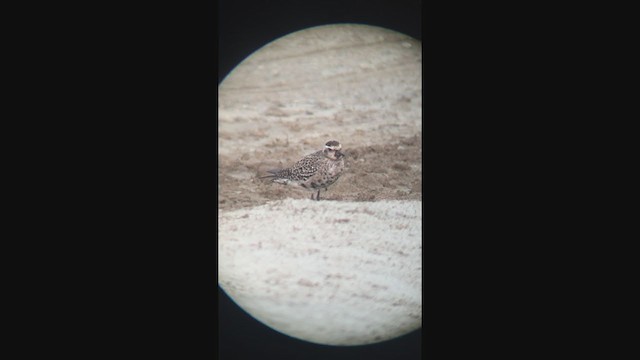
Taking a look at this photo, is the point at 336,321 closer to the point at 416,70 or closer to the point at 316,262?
the point at 316,262

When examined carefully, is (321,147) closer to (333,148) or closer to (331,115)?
(333,148)

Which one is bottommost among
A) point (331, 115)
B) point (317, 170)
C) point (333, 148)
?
point (317, 170)

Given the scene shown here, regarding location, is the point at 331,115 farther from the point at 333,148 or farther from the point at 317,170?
the point at 317,170

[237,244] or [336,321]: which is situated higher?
[237,244]

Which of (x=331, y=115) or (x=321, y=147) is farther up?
(x=331, y=115)

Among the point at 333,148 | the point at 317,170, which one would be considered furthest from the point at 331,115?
the point at 317,170

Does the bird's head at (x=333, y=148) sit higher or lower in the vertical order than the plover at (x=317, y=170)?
higher

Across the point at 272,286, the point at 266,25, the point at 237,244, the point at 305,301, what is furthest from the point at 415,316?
the point at 266,25

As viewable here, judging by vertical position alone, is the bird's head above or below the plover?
above
